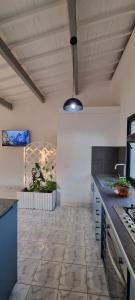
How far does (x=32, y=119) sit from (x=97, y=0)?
134 inches

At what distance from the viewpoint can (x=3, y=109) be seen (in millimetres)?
5348

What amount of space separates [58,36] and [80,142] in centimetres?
205

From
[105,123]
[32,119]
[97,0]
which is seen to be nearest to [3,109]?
[32,119]

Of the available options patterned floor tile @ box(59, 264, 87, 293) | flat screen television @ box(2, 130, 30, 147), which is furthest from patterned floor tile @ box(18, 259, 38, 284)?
flat screen television @ box(2, 130, 30, 147)

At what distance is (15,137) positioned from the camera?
17.1 ft

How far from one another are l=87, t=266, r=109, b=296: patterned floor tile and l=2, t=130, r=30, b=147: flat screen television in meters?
3.69

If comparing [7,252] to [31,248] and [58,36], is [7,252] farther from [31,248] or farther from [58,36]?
[58,36]

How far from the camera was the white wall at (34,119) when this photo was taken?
16.4ft

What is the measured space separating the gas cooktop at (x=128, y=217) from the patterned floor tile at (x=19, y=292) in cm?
112

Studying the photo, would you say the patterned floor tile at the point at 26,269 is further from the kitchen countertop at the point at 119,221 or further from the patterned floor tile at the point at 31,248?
the kitchen countertop at the point at 119,221

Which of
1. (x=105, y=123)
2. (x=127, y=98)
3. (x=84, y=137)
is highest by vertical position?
(x=127, y=98)

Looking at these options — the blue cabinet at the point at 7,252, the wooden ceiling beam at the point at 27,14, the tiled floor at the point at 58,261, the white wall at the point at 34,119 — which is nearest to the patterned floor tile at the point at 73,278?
the tiled floor at the point at 58,261

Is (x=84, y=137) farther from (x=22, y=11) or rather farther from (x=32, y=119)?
(x=22, y=11)

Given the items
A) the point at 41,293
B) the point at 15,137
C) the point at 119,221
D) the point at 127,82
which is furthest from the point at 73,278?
the point at 15,137
